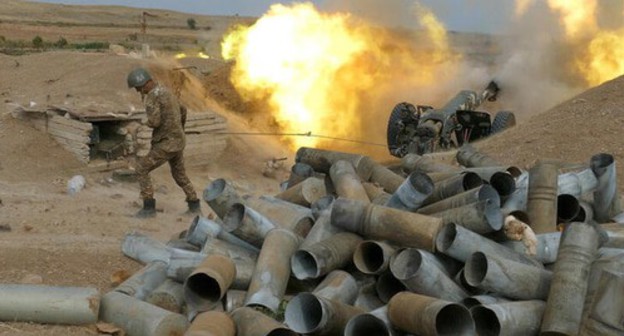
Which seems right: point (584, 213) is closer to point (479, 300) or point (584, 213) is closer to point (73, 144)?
point (479, 300)

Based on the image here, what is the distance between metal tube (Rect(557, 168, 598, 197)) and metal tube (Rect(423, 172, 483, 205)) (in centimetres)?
69

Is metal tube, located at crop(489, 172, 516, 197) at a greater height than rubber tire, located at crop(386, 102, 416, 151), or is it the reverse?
metal tube, located at crop(489, 172, 516, 197)

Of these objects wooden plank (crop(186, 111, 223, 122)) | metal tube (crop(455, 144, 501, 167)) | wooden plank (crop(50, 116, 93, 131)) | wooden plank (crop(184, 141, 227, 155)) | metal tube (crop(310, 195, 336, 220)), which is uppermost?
metal tube (crop(455, 144, 501, 167))

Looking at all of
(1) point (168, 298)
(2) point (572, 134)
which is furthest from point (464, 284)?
(2) point (572, 134)

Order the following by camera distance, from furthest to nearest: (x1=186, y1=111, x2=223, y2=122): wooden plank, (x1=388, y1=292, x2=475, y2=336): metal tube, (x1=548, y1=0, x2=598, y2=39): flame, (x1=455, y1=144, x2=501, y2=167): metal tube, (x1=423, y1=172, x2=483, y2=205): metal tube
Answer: (x1=548, y1=0, x2=598, y2=39): flame < (x1=186, y1=111, x2=223, y2=122): wooden plank < (x1=455, y1=144, x2=501, y2=167): metal tube < (x1=423, y1=172, x2=483, y2=205): metal tube < (x1=388, y1=292, x2=475, y2=336): metal tube

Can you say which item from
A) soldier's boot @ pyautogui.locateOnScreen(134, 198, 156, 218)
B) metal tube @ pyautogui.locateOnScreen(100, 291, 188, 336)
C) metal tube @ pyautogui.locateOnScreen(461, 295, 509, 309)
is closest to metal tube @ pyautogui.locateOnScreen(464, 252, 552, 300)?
metal tube @ pyautogui.locateOnScreen(461, 295, 509, 309)

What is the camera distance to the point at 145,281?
592 centimetres

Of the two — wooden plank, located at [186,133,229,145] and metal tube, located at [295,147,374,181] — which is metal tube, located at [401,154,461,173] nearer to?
metal tube, located at [295,147,374,181]

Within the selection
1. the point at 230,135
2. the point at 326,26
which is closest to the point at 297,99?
the point at 326,26

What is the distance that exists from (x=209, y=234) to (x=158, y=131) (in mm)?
3830

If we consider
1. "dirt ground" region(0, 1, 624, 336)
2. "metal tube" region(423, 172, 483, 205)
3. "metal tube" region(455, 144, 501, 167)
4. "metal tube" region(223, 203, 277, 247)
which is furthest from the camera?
"metal tube" region(455, 144, 501, 167)

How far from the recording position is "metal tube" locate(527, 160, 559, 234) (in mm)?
5750

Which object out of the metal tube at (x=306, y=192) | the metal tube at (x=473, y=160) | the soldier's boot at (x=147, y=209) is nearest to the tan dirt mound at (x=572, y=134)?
the metal tube at (x=473, y=160)

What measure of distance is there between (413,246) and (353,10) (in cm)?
1687
